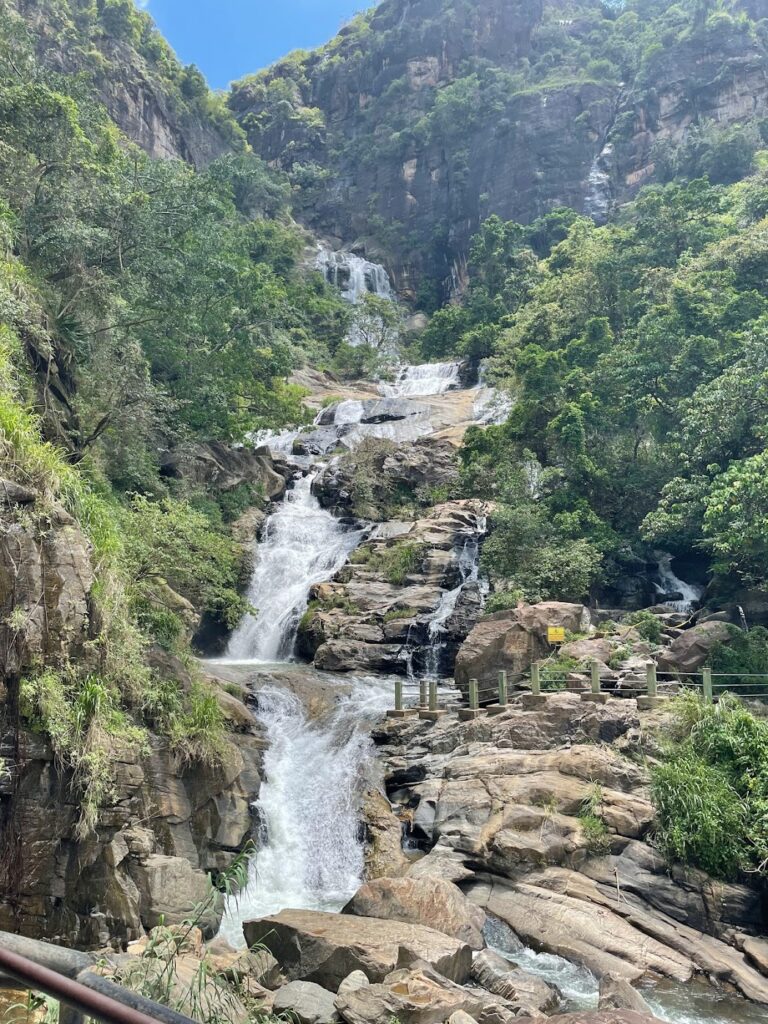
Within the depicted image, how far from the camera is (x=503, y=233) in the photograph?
1891 inches

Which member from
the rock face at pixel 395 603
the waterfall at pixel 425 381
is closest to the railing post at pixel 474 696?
the rock face at pixel 395 603

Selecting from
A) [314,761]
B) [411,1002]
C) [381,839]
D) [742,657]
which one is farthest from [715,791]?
[314,761]

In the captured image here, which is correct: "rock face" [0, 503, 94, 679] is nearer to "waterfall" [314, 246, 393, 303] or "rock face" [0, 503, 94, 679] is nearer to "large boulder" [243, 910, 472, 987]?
"large boulder" [243, 910, 472, 987]

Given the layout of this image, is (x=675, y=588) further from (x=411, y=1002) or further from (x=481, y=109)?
(x=481, y=109)

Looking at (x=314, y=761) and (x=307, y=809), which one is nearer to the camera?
(x=307, y=809)

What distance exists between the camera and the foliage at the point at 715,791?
11164 mm

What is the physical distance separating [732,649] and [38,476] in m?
14.8

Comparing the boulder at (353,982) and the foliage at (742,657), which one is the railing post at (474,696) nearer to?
the foliage at (742,657)

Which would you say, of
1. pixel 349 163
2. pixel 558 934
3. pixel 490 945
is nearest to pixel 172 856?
pixel 490 945

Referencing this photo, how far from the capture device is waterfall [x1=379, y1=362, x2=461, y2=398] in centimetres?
4419

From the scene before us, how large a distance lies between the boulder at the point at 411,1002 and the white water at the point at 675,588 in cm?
1819

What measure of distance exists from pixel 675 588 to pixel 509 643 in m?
10.0

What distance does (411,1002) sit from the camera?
23.6 feet

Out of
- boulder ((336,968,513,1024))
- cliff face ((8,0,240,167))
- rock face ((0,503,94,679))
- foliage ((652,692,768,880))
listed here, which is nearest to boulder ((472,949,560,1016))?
boulder ((336,968,513,1024))
